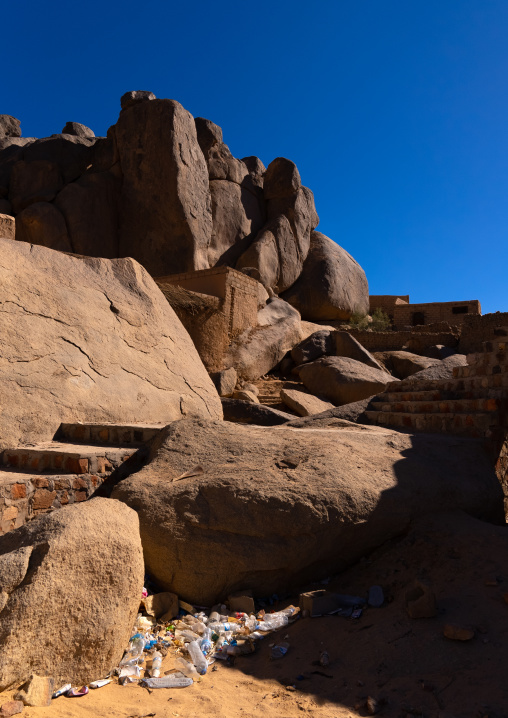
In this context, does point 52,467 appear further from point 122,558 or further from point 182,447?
point 122,558

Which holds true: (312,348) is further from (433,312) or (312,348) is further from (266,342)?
(433,312)

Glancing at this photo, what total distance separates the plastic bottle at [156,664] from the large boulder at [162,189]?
14.3 meters

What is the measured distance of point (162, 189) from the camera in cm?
1606

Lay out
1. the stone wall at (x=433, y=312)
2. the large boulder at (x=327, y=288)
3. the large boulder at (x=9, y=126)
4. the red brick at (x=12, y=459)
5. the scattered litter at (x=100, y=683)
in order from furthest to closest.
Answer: the large boulder at (x=9, y=126) < the stone wall at (x=433, y=312) < the large boulder at (x=327, y=288) < the red brick at (x=12, y=459) < the scattered litter at (x=100, y=683)

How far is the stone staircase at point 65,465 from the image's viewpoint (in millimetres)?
2727

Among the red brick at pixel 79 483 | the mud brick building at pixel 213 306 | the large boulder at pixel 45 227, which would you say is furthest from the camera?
the large boulder at pixel 45 227

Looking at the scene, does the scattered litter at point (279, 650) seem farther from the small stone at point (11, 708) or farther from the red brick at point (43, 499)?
the red brick at point (43, 499)

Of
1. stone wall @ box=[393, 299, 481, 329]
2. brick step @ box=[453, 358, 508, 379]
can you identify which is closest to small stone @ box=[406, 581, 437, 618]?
brick step @ box=[453, 358, 508, 379]

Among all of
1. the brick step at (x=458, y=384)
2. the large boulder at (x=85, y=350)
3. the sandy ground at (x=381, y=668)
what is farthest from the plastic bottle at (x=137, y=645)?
the brick step at (x=458, y=384)

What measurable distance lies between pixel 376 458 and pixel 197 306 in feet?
24.7

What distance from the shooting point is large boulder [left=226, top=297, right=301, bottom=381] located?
11.7 m

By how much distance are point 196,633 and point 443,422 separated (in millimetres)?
3061

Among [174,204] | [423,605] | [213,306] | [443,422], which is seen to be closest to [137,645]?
[423,605]

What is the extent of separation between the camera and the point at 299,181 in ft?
66.7
